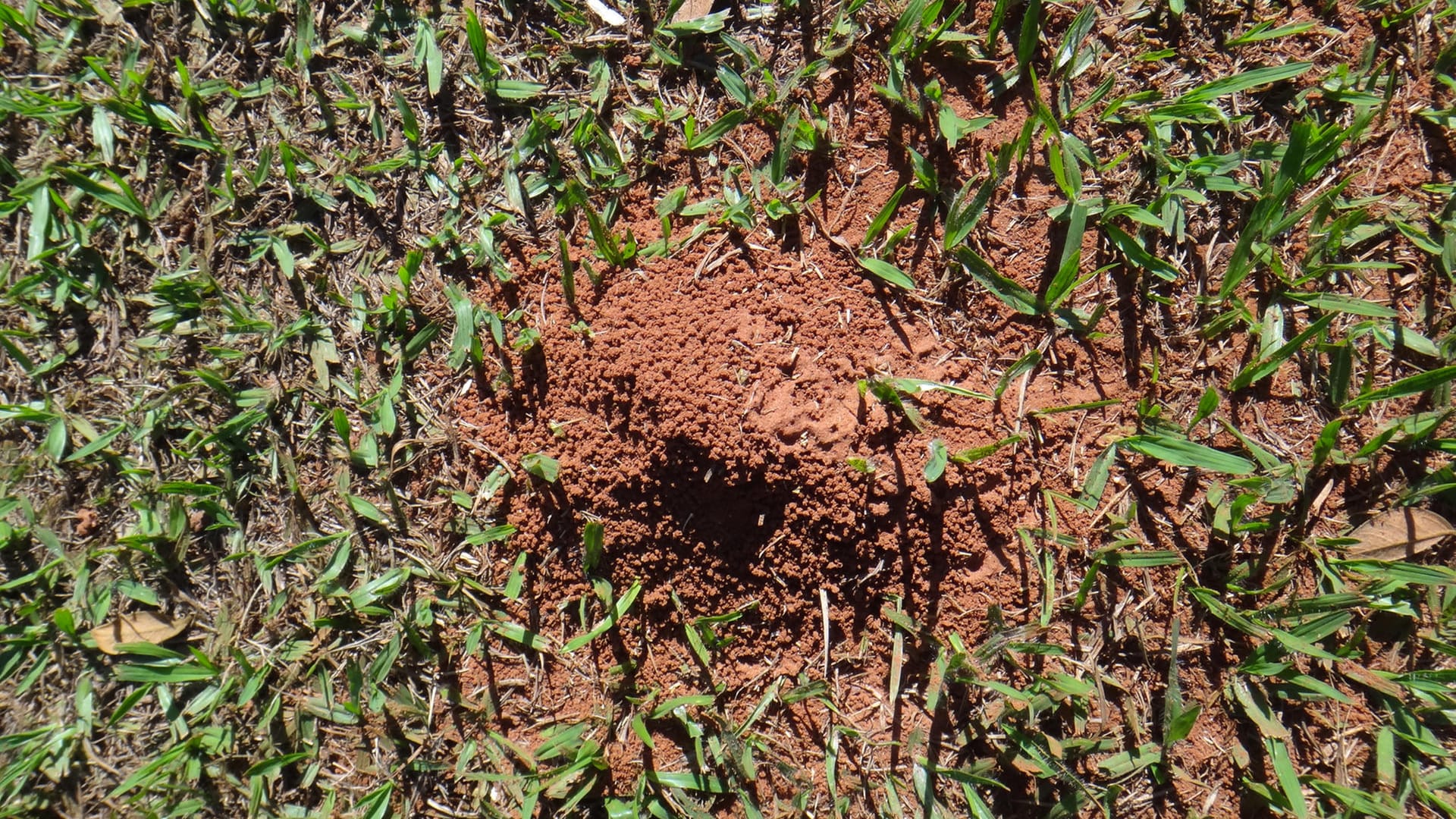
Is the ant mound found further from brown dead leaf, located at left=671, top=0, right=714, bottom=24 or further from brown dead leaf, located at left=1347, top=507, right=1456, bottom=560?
brown dead leaf, located at left=1347, top=507, right=1456, bottom=560

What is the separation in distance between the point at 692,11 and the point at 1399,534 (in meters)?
2.35

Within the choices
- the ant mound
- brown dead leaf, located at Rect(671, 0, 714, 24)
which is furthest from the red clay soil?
brown dead leaf, located at Rect(671, 0, 714, 24)

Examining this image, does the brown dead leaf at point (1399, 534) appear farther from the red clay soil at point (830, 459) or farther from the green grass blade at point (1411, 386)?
the green grass blade at point (1411, 386)

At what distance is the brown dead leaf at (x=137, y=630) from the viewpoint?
2391 millimetres

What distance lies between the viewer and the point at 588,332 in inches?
81.2

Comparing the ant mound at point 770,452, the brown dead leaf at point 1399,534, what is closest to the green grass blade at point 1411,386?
the brown dead leaf at point 1399,534

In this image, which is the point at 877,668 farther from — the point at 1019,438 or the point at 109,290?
the point at 109,290

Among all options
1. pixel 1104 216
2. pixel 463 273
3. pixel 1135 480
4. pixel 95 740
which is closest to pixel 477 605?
pixel 463 273

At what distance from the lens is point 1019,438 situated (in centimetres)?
202

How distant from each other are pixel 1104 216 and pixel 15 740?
347cm

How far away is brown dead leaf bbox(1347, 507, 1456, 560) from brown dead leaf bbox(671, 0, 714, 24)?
223 centimetres

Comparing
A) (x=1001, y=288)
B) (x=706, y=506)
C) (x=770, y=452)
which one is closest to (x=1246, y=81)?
(x=1001, y=288)

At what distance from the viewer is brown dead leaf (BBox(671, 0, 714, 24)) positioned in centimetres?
226

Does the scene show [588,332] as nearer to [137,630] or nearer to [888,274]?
[888,274]
